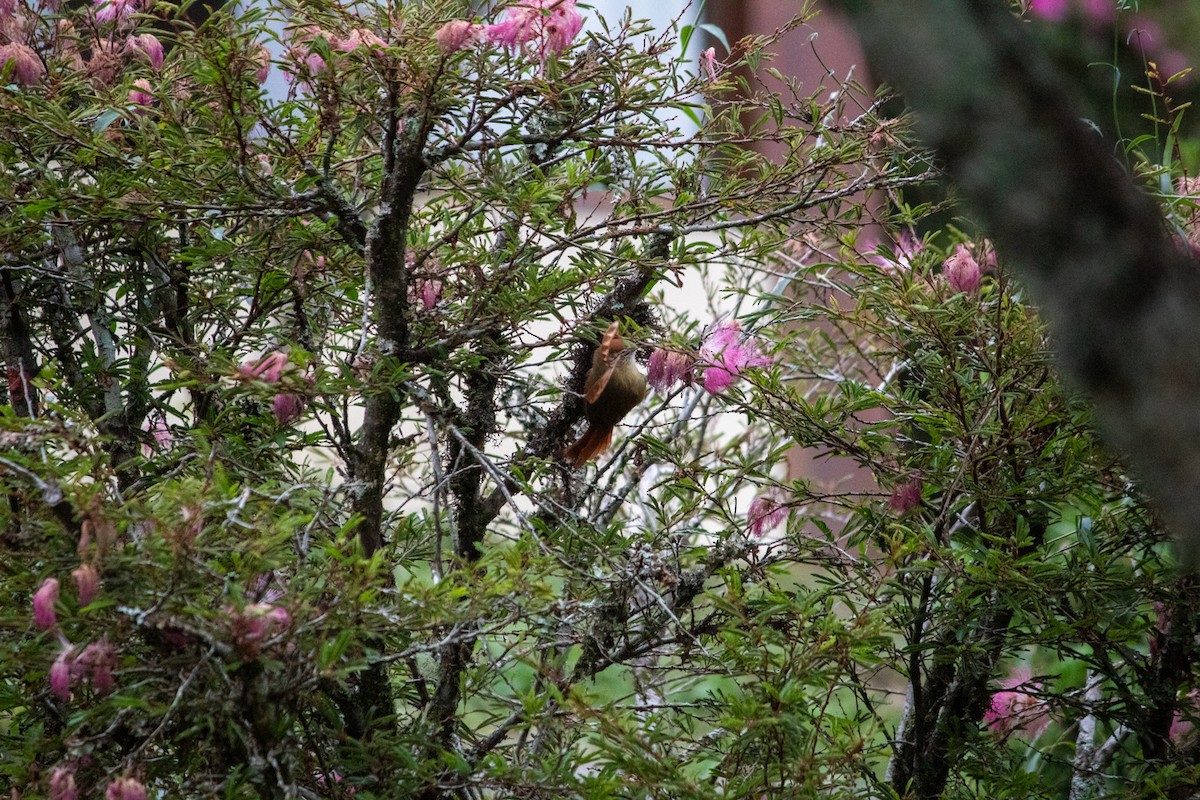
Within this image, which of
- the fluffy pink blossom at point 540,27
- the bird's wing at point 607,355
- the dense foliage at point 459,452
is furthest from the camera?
the bird's wing at point 607,355

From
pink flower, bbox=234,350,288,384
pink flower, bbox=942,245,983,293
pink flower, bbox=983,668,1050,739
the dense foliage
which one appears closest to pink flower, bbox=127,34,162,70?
the dense foliage

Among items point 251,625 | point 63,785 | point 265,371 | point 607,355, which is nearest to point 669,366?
point 607,355

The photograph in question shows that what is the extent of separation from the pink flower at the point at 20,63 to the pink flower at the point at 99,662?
58cm

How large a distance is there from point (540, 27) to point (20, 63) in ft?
1.61

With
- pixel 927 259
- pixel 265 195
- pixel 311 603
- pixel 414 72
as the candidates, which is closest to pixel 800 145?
pixel 927 259

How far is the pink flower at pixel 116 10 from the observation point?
1.05 meters

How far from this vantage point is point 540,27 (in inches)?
35.6

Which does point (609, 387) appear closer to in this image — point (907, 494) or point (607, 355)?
point (607, 355)

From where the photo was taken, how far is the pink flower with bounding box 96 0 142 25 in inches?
41.3

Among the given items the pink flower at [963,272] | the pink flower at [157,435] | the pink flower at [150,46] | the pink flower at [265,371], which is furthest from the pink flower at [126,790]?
the pink flower at [963,272]

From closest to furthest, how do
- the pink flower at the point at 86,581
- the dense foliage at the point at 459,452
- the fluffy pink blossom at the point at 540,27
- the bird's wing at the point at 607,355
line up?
the pink flower at the point at 86,581
the dense foliage at the point at 459,452
the fluffy pink blossom at the point at 540,27
the bird's wing at the point at 607,355

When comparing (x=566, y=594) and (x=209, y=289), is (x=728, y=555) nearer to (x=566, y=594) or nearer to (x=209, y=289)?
(x=566, y=594)

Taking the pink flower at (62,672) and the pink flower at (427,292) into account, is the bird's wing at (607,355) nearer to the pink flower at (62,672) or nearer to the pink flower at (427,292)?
the pink flower at (427,292)

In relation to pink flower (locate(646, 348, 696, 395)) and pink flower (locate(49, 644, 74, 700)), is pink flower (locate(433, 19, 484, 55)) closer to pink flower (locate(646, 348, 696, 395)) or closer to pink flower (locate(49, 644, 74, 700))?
pink flower (locate(646, 348, 696, 395))
